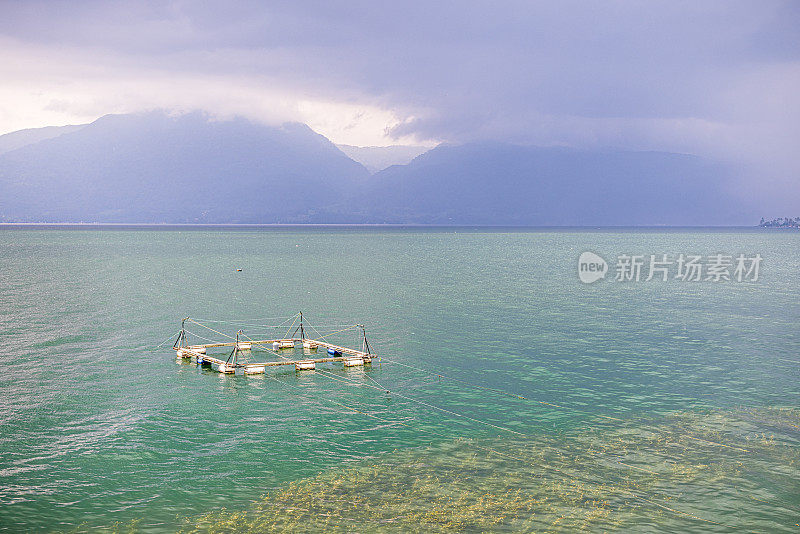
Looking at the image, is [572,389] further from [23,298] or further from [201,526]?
[23,298]

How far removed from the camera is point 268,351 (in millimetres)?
47500

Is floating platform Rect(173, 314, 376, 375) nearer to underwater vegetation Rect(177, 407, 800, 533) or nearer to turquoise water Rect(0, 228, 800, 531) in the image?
turquoise water Rect(0, 228, 800, 531)

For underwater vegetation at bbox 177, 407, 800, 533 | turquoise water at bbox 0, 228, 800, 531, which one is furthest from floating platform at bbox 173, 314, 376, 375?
underwater vegetation at bbox 177, 407, 800, 533

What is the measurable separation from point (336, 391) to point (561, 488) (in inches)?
652

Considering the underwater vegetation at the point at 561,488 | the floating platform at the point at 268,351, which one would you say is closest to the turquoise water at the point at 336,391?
the underwater vegetation at the point at 561,488

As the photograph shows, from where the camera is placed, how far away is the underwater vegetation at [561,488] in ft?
67.5

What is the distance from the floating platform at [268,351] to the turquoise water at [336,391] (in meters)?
1.02

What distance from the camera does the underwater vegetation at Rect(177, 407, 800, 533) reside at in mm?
20562

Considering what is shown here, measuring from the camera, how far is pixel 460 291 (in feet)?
283

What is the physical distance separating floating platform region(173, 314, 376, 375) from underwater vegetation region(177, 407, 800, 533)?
15.9 meters

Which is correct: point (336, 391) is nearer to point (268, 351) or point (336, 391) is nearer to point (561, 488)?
point (268, 351)

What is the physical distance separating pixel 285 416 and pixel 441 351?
1736 centimetres

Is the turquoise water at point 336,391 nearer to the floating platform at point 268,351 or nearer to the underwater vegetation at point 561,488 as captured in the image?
the underwater vegetation at point 561,488

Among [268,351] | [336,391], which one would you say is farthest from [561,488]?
[268,351]
